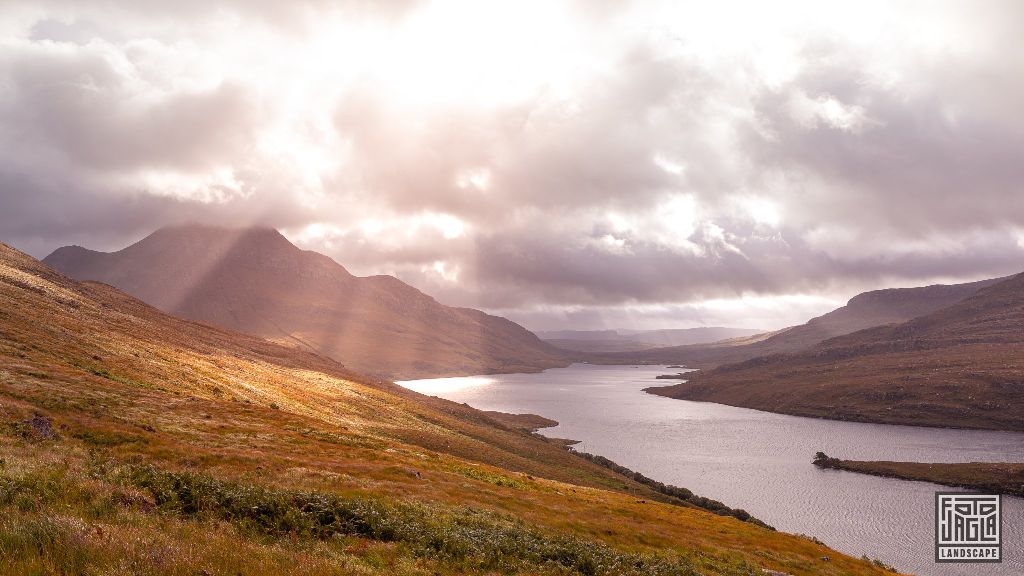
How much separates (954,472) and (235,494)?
160903 mm

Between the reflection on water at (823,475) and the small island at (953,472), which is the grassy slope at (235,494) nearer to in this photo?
the reflection on water at (823,475)

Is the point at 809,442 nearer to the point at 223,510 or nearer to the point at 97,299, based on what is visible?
the point at 223,510

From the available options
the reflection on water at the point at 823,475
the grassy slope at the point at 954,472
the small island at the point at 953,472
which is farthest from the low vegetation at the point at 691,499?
the grassy slope at the point at 954,472

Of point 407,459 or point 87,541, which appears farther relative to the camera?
point 407,459

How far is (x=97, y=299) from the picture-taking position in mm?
119312

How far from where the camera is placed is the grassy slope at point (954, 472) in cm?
11625

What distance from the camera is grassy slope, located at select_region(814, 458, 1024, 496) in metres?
116

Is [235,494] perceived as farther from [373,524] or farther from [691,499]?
[691,499]

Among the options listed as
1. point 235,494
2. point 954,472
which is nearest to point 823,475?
point 954,472

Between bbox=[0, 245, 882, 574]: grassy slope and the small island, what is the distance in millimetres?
95881

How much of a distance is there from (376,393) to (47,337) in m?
71.7

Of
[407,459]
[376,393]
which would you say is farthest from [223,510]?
[376,393]

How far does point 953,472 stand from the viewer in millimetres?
125312

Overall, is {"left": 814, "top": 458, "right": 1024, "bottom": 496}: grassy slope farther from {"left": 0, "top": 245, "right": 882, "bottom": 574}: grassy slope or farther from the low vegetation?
{"left": 0, "top": 245, "right": 882, "bottom": 574}: grassy slope
